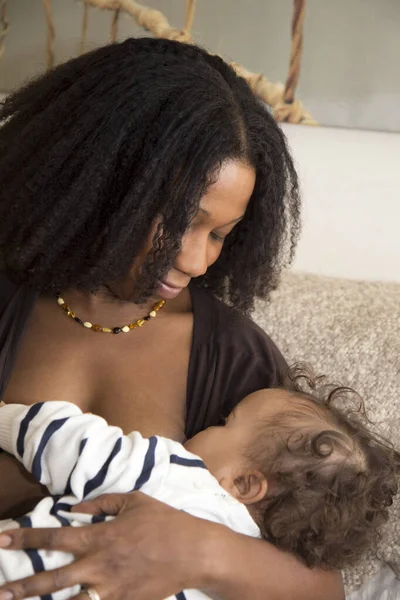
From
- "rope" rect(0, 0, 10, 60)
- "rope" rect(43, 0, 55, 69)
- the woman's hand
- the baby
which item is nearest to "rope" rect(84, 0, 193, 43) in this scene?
"rope" rect(43, 0, 55, 69)

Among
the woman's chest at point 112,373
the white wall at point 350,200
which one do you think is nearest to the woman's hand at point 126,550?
the woman's chest at point 112,373

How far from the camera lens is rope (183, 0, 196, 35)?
2125 mm

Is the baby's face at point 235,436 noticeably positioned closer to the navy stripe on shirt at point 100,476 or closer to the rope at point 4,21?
the navy stripe on shirt at point 100,476

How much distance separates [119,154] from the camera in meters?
1.30

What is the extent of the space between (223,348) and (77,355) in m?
0.28

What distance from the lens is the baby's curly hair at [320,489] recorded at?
1299 millimetres

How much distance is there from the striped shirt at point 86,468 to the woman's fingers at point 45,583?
0.04m

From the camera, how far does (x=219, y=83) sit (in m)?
1.34

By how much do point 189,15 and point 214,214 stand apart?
1.04 meters

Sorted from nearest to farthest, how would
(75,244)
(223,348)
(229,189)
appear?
(229,189)
(75,244)
(223,348)

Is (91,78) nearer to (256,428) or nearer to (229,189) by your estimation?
(229,189)

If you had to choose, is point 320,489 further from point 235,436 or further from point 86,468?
point 86,468

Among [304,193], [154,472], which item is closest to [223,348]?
[154,472]

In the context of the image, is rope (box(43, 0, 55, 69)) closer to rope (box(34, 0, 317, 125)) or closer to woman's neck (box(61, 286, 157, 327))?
rope (box(34, 0, 317, 125))
